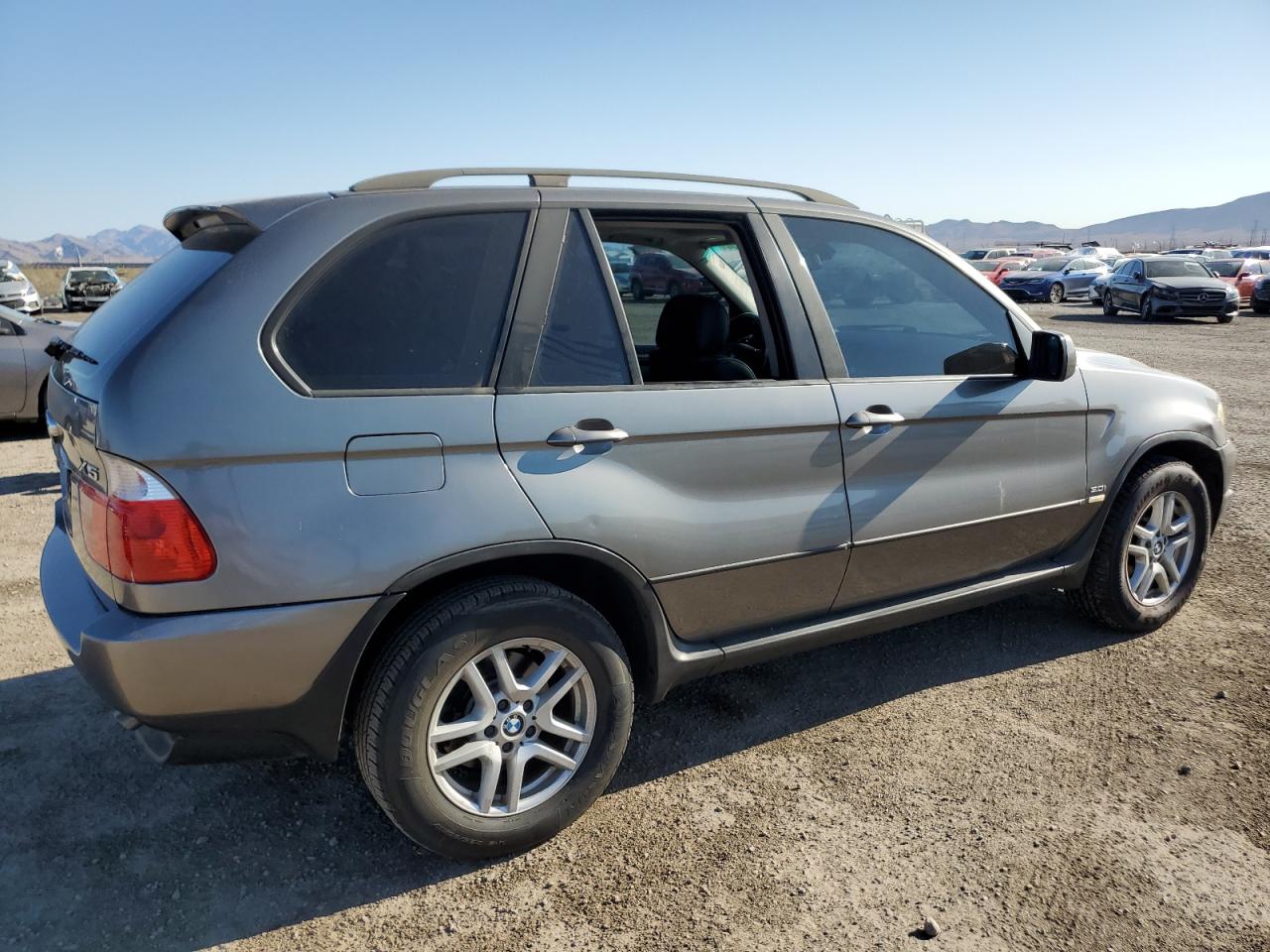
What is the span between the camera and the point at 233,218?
2.52 m

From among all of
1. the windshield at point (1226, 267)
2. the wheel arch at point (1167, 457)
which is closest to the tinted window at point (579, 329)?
the wheel arch at point (1167, 457)

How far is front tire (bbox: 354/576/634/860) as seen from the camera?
243 centimetres

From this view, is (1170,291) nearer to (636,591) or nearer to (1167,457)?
(1167,457)

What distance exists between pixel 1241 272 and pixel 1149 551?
1142 inches

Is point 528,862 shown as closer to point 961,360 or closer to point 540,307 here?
point 540,307

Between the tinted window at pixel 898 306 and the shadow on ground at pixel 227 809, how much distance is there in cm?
132

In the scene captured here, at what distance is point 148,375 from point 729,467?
5.24 ft

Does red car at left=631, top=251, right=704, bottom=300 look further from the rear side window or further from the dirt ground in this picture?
the dirt ground

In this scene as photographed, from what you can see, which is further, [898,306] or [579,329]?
[898,306]

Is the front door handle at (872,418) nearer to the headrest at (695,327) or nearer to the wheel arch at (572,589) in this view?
the headrest at (695,327)

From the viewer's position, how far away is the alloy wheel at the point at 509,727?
2.55 meters

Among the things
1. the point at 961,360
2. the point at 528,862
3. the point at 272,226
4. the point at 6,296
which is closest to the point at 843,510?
the point at 961,360

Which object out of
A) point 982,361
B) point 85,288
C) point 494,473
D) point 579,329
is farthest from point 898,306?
point 85,288

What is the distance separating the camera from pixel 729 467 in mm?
2846
